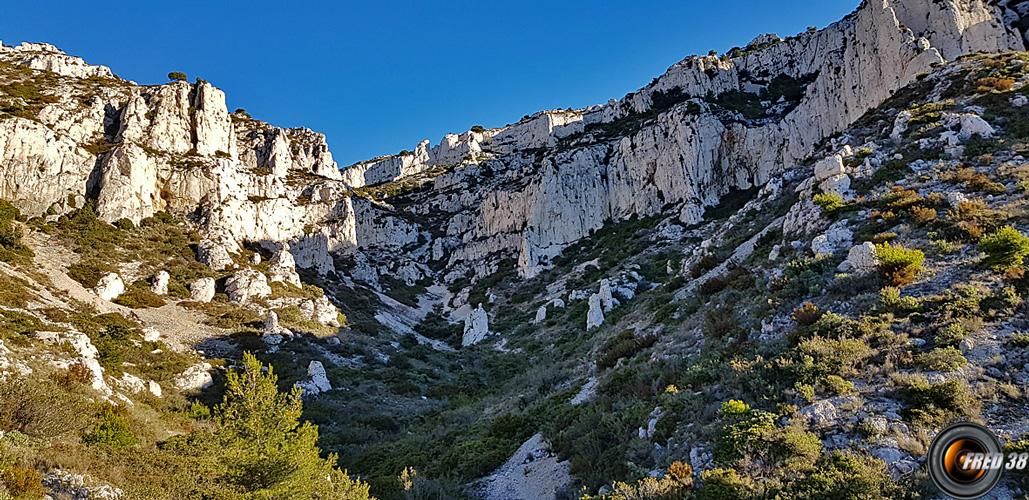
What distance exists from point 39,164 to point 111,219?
7130mm

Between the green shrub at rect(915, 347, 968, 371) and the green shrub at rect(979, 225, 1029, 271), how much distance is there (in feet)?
11.7

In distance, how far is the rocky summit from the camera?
7969mm

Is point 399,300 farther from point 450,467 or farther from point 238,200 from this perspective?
point 450,467

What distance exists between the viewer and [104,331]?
23.6 m

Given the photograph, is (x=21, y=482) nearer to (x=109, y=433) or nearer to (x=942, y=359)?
(x=109, y=433)

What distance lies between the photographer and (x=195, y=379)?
22516 millimetres

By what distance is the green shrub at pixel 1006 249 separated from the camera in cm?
962

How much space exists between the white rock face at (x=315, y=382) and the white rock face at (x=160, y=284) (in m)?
16.0

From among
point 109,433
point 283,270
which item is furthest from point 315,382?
point 283,270

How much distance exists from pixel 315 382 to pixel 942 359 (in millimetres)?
26809

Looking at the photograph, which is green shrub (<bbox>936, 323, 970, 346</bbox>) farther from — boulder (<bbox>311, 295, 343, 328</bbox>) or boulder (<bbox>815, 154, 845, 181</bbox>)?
boulder (<bbox>311, 295, 343, 328</bbox>)

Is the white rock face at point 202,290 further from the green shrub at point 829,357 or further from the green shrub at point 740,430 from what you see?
the green shrub at point 829,357

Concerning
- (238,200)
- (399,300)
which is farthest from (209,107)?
(399,300)

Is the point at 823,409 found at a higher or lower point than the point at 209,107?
lower
